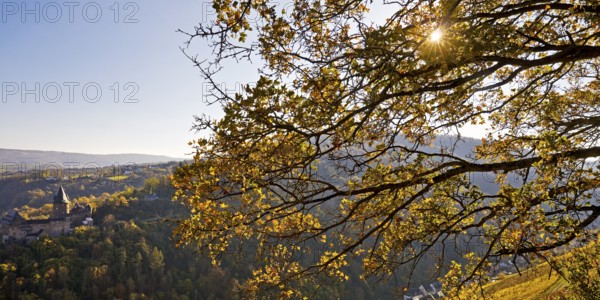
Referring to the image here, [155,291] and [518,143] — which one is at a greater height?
[518,143]

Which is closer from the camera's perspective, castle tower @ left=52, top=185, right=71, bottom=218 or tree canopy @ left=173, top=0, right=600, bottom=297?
tree canopy @ left=173, top=0, right=600, bottom=297

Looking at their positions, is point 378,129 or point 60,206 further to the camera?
point 60,206

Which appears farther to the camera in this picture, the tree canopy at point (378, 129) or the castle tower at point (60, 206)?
the castle tower at point (60, 206)

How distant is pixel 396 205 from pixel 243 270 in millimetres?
80547

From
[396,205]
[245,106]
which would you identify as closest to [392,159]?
[396,205]

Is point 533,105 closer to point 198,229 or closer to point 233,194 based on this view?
point 233,194

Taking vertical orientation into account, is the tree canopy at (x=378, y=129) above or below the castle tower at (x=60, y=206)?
above

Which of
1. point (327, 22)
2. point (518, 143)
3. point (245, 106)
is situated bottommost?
point (518, 143)

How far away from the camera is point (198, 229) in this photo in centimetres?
511

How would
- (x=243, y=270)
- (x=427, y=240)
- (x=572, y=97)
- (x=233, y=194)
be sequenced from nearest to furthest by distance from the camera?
(x=233, y=194)
(x=427, y=240)
(x=572, y=97)
(x=243, y=270)

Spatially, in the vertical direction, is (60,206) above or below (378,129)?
below

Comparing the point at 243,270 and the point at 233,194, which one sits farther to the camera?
the point at 243,270

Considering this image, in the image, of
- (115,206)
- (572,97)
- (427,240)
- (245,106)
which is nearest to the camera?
(245,106)

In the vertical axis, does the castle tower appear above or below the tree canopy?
below
